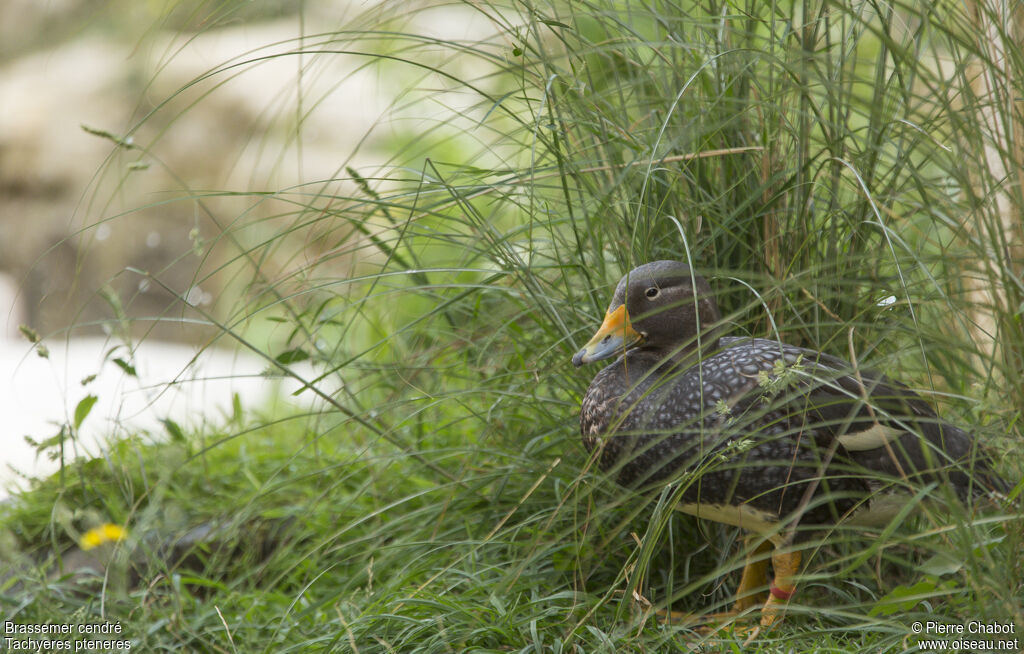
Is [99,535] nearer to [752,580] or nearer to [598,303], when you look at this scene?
[598,303]

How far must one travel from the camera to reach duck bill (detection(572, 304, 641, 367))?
207 cm

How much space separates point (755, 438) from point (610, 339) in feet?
1.24

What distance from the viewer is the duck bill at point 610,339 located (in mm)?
2074

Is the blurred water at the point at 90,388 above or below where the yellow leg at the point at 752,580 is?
above

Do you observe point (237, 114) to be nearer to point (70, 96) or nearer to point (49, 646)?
point (70, 96)

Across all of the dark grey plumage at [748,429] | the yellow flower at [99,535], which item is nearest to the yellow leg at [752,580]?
the dark grey plumage at [748,429]

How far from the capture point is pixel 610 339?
83.0 inches

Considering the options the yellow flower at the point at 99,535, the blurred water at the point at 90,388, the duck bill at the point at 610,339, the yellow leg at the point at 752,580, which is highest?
the blurred water at the point at 90,388

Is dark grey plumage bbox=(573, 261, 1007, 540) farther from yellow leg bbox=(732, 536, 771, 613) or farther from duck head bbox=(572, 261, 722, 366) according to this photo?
yellow leg bbox=(732, 536, 771, 613)

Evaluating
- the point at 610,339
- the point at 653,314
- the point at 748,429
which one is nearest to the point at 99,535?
the point at 610,339

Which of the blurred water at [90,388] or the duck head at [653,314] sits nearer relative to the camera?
the duck head at [653,314]

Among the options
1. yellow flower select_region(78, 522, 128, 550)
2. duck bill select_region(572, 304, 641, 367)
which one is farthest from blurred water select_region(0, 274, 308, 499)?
duck bill select_region(572, 304, 641, 367)

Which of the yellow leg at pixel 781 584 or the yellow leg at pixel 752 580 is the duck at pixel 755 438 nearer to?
the yellow leg at pixel 781 584

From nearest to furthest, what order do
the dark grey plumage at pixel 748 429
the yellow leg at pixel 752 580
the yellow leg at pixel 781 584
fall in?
the dark grey plumage at pixel 748 429
the yellow leg at pixel 781 584
the yellow leg at pixel 752 580
